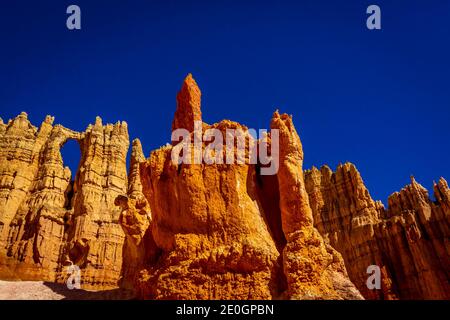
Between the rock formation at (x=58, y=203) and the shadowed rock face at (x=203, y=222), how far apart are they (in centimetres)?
16

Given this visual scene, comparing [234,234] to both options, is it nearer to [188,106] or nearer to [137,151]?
[188,106]

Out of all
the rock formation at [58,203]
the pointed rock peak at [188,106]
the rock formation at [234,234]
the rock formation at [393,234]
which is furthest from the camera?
the rock formation at [393,234]

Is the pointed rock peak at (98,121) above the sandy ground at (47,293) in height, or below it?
above

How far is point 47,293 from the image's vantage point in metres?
20.2

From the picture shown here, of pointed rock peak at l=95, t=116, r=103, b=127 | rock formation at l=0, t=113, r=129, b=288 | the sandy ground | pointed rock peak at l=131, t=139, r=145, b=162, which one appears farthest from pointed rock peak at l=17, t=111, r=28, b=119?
the sandy ground

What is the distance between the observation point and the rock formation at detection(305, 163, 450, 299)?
1766 inches

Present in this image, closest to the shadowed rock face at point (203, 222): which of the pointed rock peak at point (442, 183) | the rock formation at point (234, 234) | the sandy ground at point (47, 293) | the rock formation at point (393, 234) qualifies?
the rock formation at point (234, 234)

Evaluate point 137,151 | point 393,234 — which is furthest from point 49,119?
point 393,234

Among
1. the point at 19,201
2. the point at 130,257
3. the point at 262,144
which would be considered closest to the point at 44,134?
the point at 19,201

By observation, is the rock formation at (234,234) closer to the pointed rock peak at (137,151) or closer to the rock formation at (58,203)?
the rock formation at (58,203)

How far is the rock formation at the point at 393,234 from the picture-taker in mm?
44844

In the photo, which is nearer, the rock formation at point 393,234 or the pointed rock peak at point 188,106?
the pointed rock peak at point 188,106

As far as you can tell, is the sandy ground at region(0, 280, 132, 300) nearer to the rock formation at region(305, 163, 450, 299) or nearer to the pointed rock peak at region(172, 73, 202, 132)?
the pointed rock peak at region(172, 73, 202, 132)
